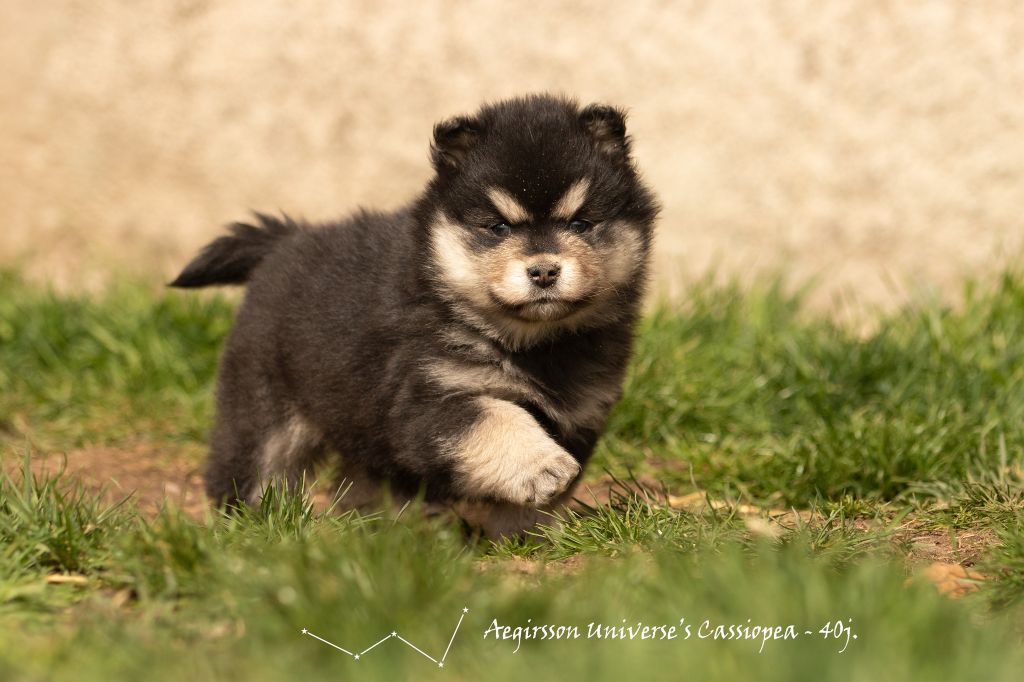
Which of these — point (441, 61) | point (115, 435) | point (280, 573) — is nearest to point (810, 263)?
point (441, 61)

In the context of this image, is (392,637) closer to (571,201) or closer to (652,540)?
(652,540)

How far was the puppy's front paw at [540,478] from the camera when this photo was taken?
348 centimetres

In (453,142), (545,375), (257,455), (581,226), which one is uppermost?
(453,142)

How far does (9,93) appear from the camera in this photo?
6828 millimetres

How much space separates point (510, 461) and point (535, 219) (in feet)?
2.61

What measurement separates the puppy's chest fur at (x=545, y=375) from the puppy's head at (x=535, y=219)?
0.23 feet

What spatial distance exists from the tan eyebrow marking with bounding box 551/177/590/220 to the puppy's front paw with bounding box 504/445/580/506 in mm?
782

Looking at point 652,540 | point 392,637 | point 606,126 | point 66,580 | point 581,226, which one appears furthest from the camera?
point 606,126

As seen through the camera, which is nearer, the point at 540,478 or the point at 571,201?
the point at 540,478

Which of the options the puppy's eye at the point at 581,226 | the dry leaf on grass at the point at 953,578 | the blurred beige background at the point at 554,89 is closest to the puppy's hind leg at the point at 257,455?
the puppy's eye at the point at 581,226

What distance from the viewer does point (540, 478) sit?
3.49 meters

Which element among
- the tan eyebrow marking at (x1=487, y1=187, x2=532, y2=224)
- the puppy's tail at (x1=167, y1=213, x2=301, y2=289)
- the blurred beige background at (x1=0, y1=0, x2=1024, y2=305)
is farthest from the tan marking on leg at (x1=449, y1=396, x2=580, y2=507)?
the blurred beige background at (x1=0, y1=0, x2=1024, y2=305)

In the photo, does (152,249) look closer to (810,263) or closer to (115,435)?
(115,435)

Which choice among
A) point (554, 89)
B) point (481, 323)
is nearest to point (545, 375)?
point (481, 323)
